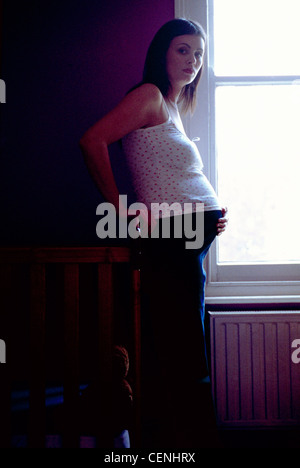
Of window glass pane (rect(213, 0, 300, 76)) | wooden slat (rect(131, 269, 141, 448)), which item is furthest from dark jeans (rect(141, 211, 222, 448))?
window glass pane (rect(213, 0, 300, 76))

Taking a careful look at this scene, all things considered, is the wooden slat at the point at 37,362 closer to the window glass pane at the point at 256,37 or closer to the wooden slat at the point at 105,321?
the wooden slat at the point at 105,321

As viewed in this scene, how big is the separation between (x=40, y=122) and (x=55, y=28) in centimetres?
48

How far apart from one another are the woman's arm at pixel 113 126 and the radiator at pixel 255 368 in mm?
912

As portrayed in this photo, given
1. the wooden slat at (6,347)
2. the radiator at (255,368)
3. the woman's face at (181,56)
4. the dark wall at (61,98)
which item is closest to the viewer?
the wooden slat at (6,347)

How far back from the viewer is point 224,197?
1824 mm

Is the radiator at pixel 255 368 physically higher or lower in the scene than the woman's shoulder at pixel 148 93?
lower

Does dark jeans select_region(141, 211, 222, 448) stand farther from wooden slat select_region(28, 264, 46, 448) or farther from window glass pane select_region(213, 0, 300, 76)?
window glass pane select_region(213, 0, 300, 76)

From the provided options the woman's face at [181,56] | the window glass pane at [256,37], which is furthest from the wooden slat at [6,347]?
the window glass pane at [256,37]

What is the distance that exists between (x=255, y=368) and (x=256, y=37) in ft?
5.75

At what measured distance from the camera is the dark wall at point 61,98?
166 cm

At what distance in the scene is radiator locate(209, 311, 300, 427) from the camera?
1523mm

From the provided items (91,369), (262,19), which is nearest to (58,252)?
(91,369)

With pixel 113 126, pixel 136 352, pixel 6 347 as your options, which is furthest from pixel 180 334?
pixel 113 126

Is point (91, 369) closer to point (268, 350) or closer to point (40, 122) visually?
point (268, 350)
